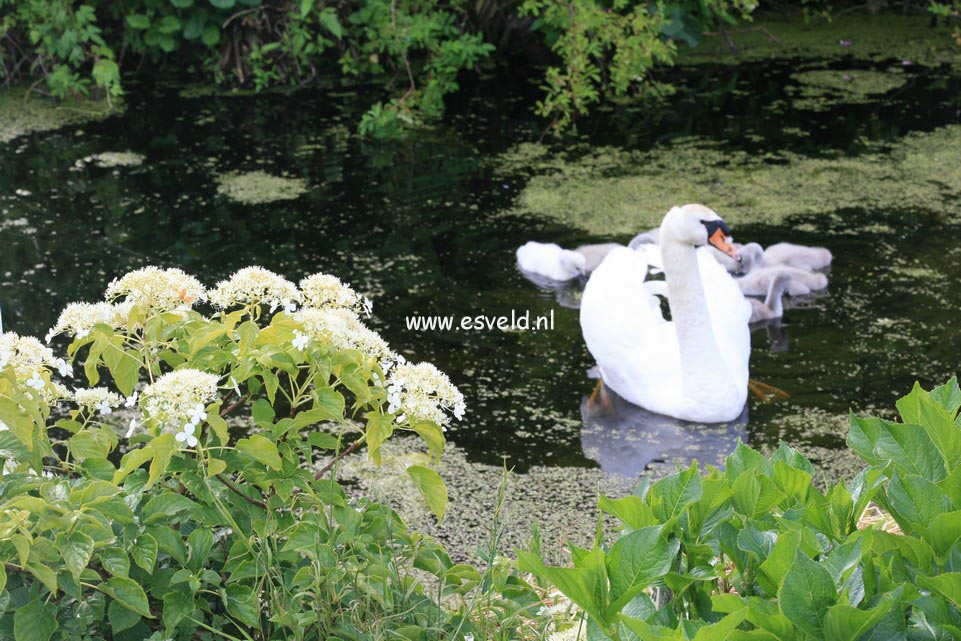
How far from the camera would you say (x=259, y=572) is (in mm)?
1781

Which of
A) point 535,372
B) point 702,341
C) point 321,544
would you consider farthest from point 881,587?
point 535,372

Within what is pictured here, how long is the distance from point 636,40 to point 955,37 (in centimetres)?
296

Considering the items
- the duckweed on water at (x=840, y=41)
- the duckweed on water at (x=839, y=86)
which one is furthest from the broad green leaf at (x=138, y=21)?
the duckweed on water at (x=839, y=86)

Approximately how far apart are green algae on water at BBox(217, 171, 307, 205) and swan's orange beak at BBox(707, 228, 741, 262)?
7.73 ft

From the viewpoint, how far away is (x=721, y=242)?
384 cm

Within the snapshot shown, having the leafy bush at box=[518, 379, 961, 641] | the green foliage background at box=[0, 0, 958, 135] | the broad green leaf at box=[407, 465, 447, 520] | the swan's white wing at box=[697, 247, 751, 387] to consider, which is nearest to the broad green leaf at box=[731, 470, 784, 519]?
the leafy bush at box=[518, 379, 961, 641]

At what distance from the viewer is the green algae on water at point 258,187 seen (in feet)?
18.0

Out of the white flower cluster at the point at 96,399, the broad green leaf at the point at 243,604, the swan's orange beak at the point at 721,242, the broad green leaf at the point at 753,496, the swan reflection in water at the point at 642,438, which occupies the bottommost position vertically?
the swan reflection in water at the point at 642,438

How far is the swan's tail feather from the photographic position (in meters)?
3.77

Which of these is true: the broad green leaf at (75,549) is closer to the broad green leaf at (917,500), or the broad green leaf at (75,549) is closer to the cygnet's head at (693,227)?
the broad green leaf at (917,500)

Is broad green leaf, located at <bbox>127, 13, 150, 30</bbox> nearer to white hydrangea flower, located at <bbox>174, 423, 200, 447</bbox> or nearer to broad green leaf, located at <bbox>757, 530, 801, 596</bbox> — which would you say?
white hydrangea flower, located at <bbox>174, 423, 200, 447</bbox>

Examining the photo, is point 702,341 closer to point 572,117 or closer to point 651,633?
point 651,633

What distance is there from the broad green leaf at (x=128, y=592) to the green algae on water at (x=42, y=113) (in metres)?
5.38

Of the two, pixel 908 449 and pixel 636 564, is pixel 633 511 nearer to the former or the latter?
pixel 636 564
